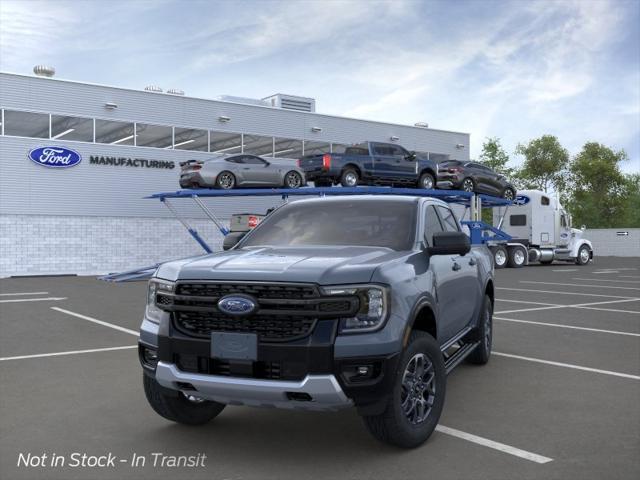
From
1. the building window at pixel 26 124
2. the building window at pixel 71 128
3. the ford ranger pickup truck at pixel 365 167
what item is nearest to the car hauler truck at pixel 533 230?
the ford ranger pickup truck at pixel 365 167

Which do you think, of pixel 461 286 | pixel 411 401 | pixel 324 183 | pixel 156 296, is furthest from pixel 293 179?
pixel 411 401

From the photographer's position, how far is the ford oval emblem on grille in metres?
4.01

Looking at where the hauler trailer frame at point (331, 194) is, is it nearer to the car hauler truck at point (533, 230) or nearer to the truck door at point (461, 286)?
the car hauler truck at point (533, 230)

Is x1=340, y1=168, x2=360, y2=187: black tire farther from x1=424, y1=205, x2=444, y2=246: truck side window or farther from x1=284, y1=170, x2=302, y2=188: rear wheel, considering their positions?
x1=424, y1=205, x2=444, y2=246: truck side window

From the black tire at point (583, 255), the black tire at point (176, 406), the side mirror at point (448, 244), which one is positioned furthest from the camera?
the black tire at point (583, 255)

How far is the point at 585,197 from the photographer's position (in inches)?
2808

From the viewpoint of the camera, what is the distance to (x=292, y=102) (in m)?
35.5

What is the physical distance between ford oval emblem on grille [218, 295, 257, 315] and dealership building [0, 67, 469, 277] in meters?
25.1

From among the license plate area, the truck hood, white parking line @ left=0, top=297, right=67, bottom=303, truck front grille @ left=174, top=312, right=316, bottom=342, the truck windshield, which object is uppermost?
the truck windshield

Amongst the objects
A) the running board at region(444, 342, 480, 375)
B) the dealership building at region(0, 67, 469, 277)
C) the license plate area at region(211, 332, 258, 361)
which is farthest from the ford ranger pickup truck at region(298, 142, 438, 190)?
the license plate area at region(211, 332, 258, 361)

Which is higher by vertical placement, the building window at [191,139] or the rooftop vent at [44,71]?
the rooftop vent at [44,71]

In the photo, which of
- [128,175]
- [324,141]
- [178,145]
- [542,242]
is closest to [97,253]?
[128,175]

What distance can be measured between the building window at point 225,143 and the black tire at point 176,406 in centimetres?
2731

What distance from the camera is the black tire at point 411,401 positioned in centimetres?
418
